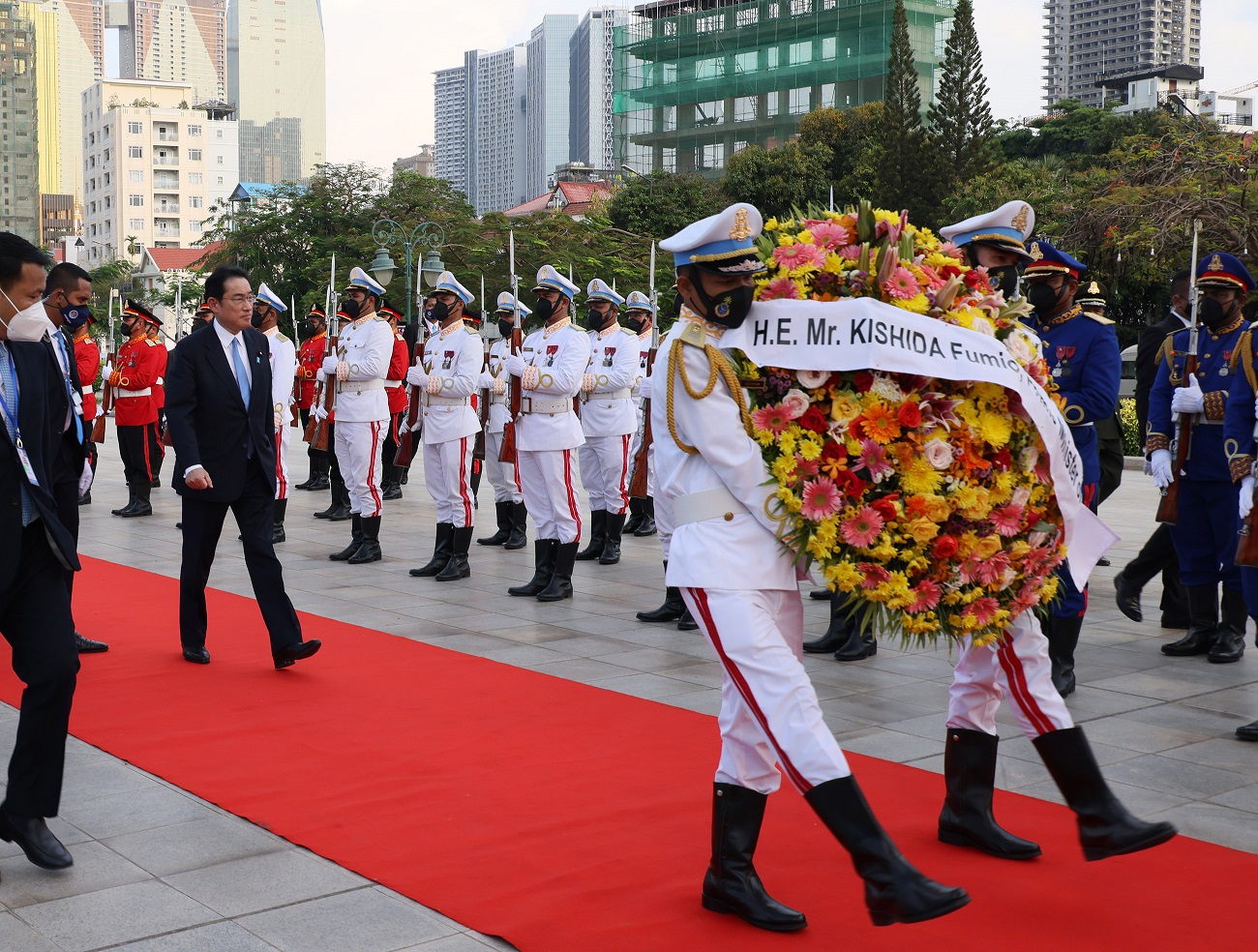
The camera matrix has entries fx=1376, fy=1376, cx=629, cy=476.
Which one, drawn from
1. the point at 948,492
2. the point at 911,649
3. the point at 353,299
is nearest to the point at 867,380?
the point at 948,492

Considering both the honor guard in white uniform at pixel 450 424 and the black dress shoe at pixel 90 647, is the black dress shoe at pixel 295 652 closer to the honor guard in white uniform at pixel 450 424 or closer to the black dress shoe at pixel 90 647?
the black dress shoe at pixel 90 647

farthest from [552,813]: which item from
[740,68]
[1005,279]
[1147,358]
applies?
[740,68]

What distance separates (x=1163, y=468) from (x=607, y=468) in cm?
421

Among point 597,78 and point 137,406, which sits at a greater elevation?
point 597,78

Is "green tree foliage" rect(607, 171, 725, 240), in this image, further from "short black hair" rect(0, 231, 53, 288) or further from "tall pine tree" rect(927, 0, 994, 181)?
"short black hair" rect(0, 231, 53, 288)

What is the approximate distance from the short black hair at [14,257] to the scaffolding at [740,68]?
70397mm

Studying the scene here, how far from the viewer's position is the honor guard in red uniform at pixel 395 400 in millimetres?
12383

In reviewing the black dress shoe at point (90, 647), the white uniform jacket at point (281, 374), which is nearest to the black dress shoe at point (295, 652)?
the black dress shoe at point (90, 647)

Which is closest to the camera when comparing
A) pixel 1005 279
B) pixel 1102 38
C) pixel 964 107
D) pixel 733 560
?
pixel 733 560

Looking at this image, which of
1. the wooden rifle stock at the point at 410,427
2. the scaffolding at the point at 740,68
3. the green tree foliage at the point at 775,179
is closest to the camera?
the wooden rifle stock at the point at 410,427

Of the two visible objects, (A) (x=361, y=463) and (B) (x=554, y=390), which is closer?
(B) (x=554, y=390)

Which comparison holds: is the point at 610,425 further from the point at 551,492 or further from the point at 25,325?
the point at 25,325

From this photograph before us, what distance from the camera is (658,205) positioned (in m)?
45.3

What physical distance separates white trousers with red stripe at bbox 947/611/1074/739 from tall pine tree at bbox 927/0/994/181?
1776 inches
